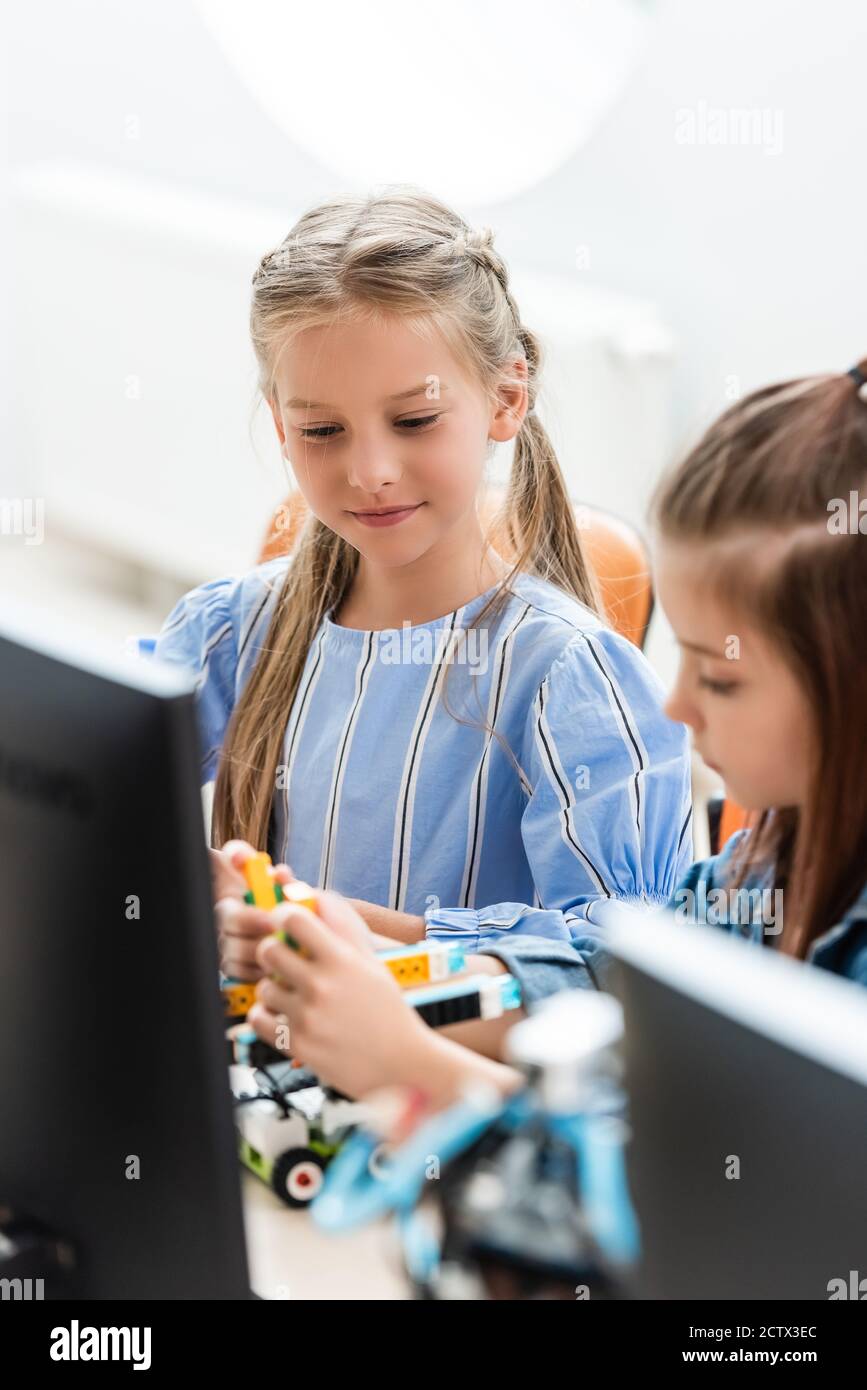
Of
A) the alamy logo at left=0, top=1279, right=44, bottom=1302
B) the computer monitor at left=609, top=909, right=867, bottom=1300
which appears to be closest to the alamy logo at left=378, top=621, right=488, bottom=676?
the alamy logo at left=0, top=1279, right=44, bottom=1302

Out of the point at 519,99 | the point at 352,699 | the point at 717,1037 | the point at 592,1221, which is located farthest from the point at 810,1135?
the point at 519,99

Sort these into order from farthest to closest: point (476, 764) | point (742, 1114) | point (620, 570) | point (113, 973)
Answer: point (620, 570)
point (476, 764)
point (113, 973)
point (742, 1114)

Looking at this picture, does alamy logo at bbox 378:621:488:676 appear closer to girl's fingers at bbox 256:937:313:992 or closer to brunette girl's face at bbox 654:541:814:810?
brunette girl's face at bbox 654:541:814:810

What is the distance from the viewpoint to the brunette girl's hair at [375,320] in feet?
4.37

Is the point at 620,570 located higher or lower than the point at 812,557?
lower

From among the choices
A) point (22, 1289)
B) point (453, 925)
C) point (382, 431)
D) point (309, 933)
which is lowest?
point (453, 925)

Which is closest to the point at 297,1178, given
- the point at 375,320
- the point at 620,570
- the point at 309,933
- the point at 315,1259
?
the point at 315,1259

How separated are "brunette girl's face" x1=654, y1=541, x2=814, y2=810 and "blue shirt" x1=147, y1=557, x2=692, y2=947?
273 millimetres

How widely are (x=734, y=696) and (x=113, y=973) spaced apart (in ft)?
1.44

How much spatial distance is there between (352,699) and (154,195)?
2703mm

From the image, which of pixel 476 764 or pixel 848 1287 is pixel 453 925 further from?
pixel 848 1287

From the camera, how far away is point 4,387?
14.8 ft

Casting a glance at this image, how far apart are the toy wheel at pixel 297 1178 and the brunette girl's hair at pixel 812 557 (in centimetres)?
31
